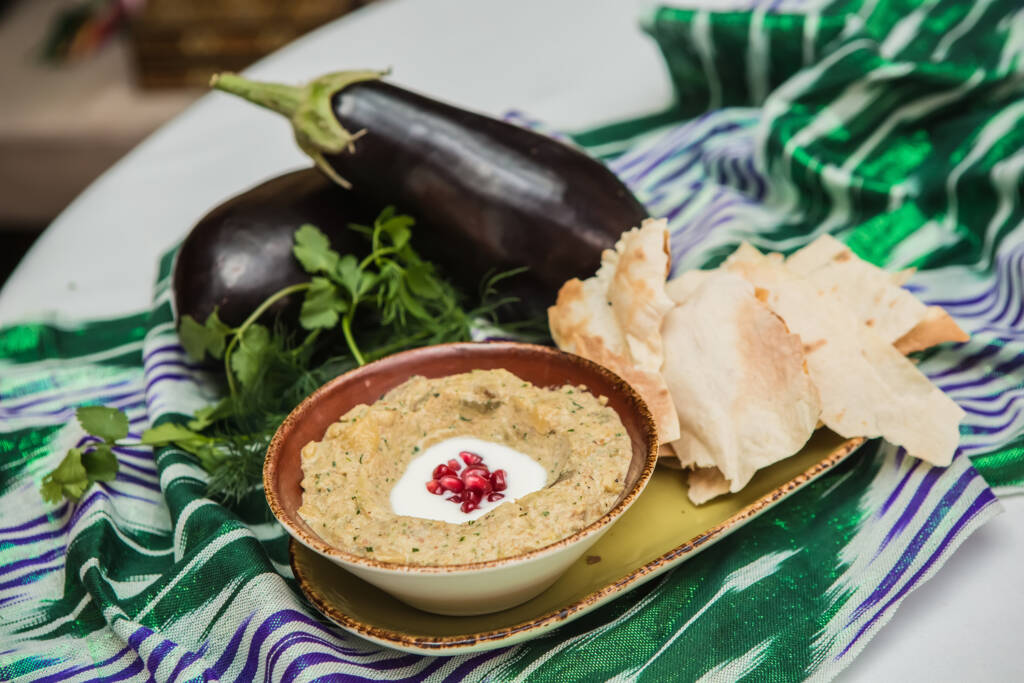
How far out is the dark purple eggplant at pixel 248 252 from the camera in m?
2.02

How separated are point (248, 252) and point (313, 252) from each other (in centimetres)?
15

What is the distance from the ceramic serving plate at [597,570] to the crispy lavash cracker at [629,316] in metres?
0.13

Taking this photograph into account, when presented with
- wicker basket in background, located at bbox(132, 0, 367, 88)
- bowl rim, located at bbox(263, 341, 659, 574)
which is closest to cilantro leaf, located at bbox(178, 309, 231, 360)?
bowl rim, located at bbox(263, 341, 659, 574)

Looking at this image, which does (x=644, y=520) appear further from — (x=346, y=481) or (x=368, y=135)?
(x=368, y=135)

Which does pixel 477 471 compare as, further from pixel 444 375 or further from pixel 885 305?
pixel 885 305

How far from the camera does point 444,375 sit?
170 centimetres

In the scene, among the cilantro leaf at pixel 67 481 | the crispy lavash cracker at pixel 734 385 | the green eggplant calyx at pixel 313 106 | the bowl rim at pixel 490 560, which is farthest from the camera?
the green eggplant calyx at pixel 313 106

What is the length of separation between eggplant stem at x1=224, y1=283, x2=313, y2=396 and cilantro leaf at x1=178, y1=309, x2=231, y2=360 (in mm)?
20

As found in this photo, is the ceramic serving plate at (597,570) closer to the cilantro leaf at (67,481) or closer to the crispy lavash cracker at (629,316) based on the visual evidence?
the crispy lavash cracker at (629,316)

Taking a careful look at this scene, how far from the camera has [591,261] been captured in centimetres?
205

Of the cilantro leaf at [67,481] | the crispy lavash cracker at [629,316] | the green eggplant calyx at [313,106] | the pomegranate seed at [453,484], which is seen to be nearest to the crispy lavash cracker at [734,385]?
the crispy lavash cracker at [629,316]

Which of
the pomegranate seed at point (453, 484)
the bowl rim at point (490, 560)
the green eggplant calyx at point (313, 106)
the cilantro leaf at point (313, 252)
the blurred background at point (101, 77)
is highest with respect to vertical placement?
the green eggplant calyx at point (313, 106)

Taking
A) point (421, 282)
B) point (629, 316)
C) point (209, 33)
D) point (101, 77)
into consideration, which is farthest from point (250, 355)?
point (101, 77)

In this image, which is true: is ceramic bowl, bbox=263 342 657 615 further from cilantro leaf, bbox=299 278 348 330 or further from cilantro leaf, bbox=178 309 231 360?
cilantro leaf, bbox=178 309 231 360
